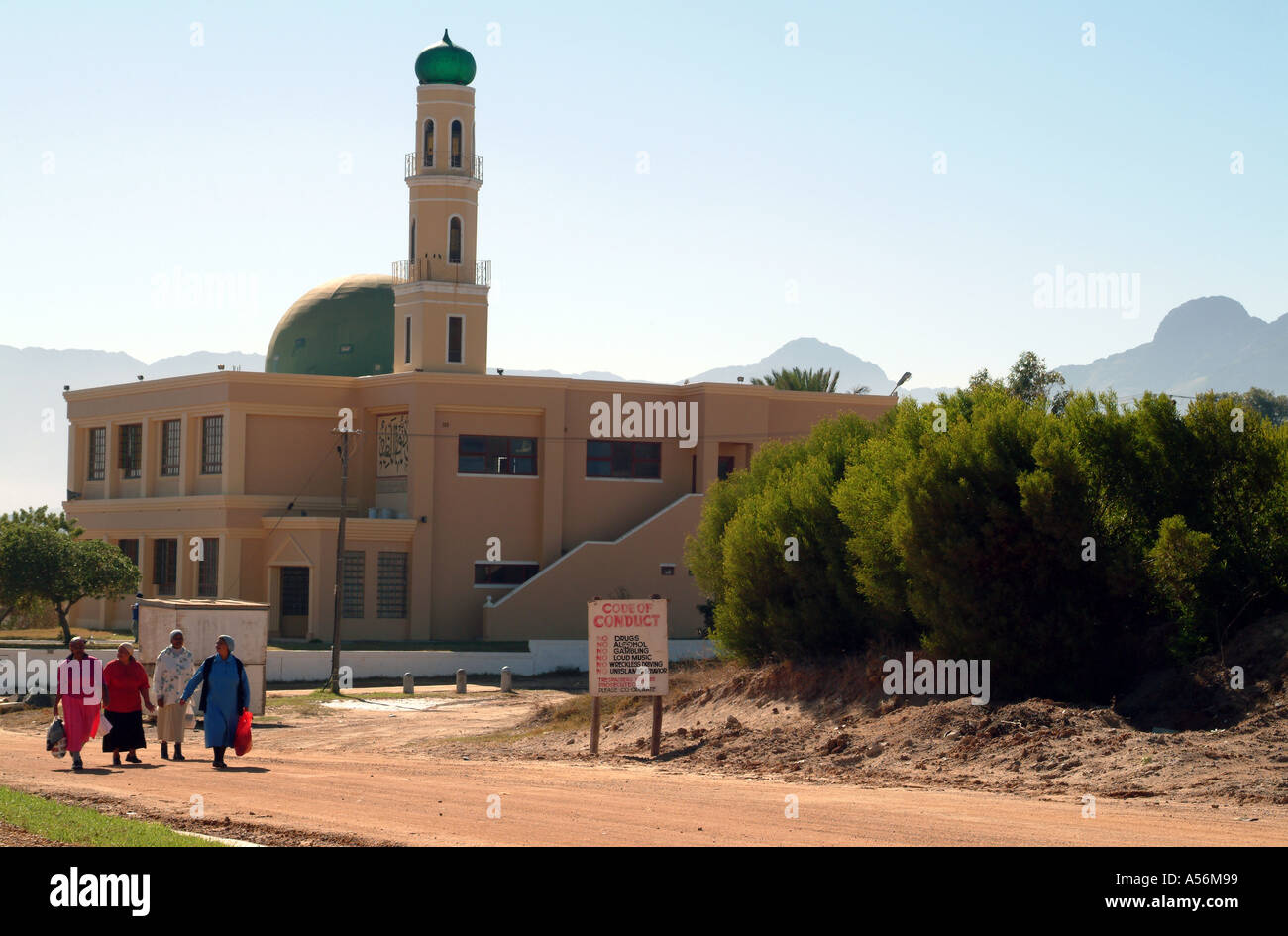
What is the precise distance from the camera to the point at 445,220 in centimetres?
5328

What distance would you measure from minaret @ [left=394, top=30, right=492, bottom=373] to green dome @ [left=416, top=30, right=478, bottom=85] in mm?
35


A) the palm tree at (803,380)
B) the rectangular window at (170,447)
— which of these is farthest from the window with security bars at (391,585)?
the palm tree at (803,380)

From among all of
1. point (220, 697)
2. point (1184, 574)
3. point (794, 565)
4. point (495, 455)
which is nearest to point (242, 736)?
point (220, 697)

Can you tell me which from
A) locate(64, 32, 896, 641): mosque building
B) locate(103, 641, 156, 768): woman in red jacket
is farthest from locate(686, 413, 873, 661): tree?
locate(64, 32, 896, 641): mosque building

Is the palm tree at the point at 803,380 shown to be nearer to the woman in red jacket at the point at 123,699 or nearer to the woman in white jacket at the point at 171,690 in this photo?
the woman in white jacket at the point at 171,690

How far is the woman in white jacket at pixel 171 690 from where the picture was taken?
1997cm

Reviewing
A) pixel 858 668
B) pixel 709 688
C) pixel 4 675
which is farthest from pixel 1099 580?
pixel 4 675

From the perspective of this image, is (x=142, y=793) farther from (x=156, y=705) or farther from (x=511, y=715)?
(x=511, y=715)

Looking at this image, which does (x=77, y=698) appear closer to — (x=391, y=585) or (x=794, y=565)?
(x=794, y=565)

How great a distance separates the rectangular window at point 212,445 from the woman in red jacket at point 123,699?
1265 inches

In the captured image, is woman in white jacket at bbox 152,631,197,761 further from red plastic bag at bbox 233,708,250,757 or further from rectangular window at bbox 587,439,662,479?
rectangular window at bbox 587,439,662,479

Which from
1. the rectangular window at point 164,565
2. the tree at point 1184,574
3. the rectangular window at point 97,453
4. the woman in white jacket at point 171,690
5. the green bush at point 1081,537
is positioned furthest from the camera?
Result: the rectangular window at point 97,453

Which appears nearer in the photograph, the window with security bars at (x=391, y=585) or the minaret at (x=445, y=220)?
the window with security bars at (x=391, y=585)
